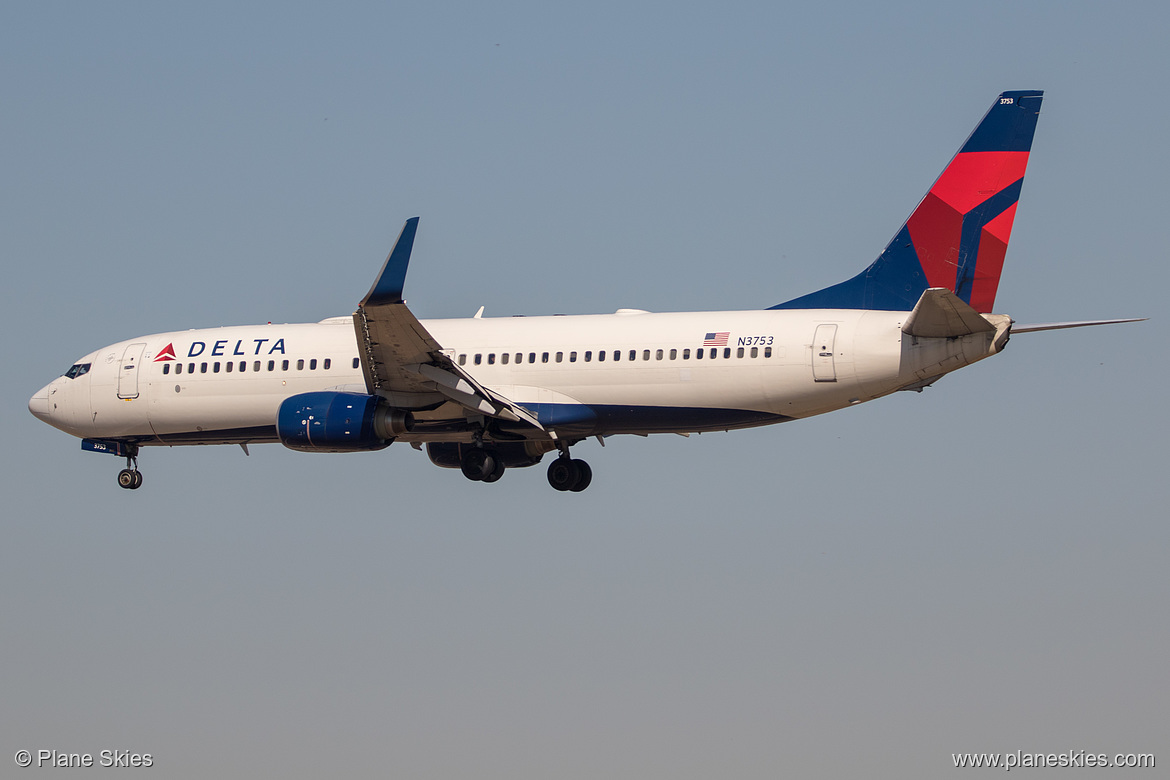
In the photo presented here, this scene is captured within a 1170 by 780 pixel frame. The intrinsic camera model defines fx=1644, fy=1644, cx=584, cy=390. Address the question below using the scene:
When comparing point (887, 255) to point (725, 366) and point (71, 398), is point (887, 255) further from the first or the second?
point (71, 398)

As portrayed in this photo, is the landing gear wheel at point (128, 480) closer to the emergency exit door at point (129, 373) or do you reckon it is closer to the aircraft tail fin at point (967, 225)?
the emergency exit door at point (129, 373)

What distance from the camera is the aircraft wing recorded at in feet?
107

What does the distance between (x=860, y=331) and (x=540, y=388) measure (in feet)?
23.6

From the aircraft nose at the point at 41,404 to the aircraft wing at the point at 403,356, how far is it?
1066 cm

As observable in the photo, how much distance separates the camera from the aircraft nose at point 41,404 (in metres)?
41.6

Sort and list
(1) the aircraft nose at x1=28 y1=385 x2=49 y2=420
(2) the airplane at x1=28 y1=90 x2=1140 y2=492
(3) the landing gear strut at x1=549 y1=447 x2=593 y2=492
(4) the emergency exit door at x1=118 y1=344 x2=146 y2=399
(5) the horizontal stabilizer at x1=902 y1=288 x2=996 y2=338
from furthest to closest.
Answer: (1) the aircraft nose at x1=28 y1=385 x2=49 y2=420
(4) the emergency exit door at x1=118 y1=344 x2=146 y2=399
(3) the landing gear strut at x1=549 y1=447 x2=593 y2=492
(2) the airplane at x1=28 y1=90 x2=1140 y2=492
(5) the horizontal stabilizer at x1=902 y1=288 x2=996 y2=338

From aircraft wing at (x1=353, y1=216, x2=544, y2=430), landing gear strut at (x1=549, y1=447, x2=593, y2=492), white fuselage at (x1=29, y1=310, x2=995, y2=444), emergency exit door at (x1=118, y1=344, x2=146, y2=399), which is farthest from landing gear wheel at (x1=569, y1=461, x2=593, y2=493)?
emergency exit door at (x1=118, y1=344, x2=146, y2=399)

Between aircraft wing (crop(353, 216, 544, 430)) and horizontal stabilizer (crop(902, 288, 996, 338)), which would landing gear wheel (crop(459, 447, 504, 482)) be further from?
horizontal stabilizer (crop(902, 288, 996, 338))

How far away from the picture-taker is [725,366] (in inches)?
1358

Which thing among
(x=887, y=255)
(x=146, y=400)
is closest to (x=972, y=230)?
(x=887, y=255)

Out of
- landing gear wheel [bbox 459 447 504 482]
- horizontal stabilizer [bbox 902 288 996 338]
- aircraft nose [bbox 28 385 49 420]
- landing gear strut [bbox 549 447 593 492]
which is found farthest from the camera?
aircraft nose [bbox 28 385 49 420]

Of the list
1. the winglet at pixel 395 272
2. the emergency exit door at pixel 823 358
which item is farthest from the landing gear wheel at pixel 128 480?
the emergency exit door at pixel 823 358

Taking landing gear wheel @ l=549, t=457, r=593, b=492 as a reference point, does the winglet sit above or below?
above

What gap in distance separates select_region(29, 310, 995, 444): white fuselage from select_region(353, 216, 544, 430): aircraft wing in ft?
2.28
